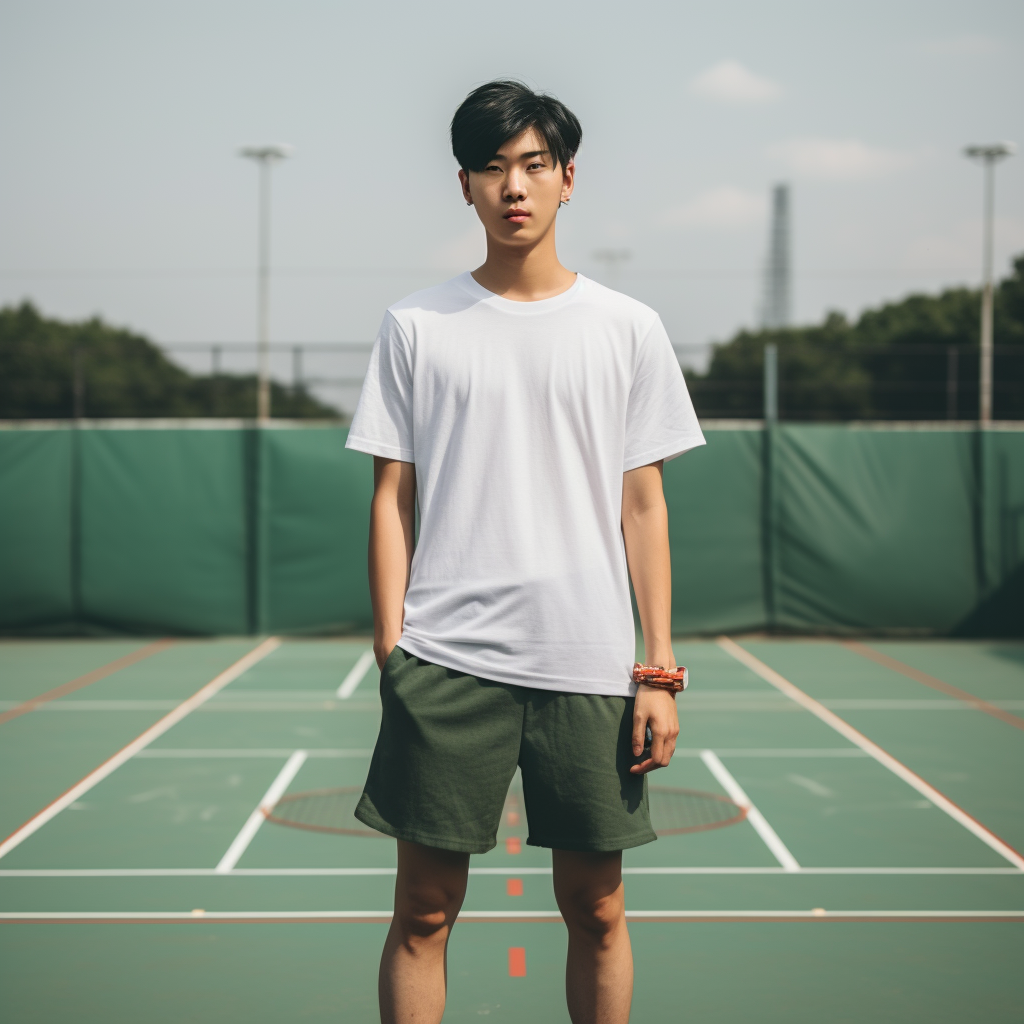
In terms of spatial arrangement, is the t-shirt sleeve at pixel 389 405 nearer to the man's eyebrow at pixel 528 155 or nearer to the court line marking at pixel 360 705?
the man's eyebrow at pixel 528 155

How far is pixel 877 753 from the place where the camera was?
6.76 metres

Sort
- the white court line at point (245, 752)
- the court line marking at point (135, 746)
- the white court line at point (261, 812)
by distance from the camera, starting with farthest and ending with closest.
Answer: the white court line at point (245, 752) < the court line marking at point (135, 746) < the white court line at point (261, 812)

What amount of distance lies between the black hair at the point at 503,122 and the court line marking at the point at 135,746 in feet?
11.7

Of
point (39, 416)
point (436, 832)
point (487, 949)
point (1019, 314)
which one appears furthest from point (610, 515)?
point (1019, 314)

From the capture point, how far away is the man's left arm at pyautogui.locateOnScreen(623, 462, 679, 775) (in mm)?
2088

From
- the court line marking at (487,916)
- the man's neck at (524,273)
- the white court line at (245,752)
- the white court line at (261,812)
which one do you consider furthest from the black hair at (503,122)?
the white court line at (245,752)

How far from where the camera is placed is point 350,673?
31.5ft

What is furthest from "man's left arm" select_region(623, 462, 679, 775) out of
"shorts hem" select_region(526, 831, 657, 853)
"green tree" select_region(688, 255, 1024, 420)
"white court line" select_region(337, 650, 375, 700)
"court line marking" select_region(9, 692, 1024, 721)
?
"green tree" select_region(688, 255, 1024, 420)

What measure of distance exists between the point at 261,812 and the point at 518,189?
3.90m

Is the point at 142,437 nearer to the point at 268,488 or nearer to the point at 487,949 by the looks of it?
the point at 268,488

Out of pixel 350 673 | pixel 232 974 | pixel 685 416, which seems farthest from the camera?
pixel 350 673

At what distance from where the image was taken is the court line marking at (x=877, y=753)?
5.00 metres

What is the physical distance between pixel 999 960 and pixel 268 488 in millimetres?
8820

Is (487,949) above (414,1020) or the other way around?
the other way around
